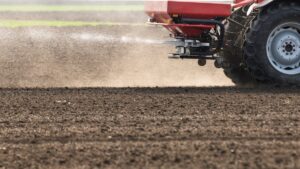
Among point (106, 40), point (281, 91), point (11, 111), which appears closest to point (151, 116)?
point (11, 111)

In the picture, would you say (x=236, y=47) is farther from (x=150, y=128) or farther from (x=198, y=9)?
(x=150, y=128)

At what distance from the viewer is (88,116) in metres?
6.97

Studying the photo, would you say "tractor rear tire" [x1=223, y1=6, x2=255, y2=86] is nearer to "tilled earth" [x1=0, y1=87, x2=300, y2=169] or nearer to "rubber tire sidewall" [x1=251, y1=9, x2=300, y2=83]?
"rubber tire sidewall" [x1=251, y1=9, x2=300, y2=83]

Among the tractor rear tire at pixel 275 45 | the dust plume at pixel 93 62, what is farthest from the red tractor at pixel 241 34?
the dust plume at pixel 93 62

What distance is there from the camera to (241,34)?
936 cm

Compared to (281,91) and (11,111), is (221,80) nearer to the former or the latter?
(281,91)

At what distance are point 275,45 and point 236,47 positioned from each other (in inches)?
23.0

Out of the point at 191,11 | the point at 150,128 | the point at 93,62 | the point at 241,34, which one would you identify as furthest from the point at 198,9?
the point at 93,62

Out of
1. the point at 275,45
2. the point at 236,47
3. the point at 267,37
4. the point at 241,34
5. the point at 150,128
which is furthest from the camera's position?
the point at 236,47

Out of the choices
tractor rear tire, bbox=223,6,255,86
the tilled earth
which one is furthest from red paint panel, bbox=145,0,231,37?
the tilled earth

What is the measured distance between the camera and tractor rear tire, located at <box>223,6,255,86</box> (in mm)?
9484

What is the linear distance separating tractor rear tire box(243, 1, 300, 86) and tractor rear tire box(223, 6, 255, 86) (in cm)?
31

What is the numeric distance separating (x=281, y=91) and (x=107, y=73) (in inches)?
169

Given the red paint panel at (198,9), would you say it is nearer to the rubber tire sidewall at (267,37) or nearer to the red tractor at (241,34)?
the red tractor at (241,34)
